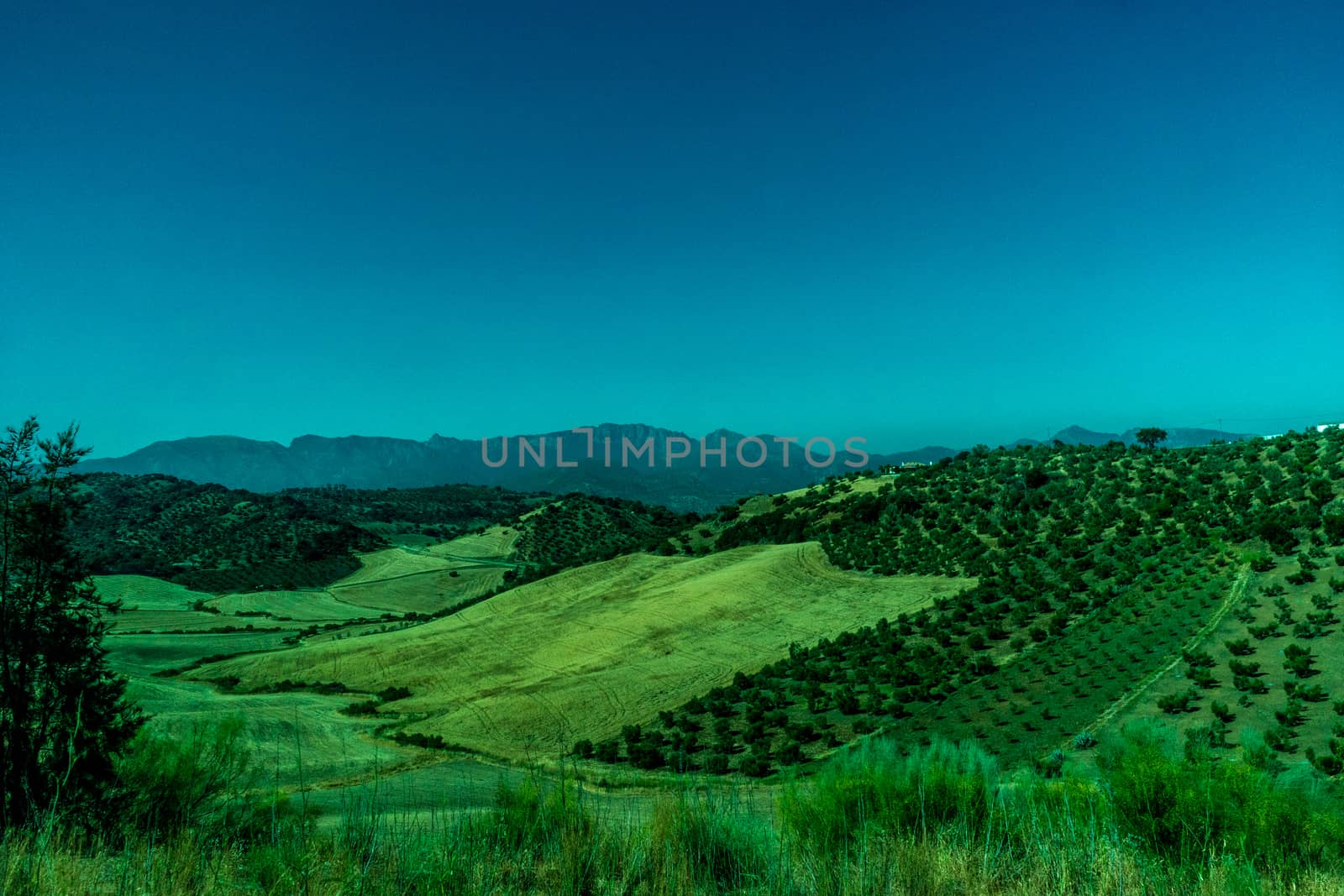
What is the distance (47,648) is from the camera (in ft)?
34.9

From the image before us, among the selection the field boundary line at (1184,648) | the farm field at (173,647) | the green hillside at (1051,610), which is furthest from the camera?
the farm field at (173,647)

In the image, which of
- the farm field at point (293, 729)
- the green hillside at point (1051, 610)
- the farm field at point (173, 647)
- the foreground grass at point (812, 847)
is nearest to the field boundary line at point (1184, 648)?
the green hillside at point (1051, 610)

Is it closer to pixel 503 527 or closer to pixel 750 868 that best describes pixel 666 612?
pixel 750 868

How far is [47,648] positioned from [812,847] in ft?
34.7

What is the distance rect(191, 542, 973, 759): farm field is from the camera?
30.0m

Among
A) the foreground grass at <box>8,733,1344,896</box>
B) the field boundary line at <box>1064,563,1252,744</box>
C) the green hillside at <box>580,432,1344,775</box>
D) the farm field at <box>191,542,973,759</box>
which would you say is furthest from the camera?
the farm field at <box>191,542,973,759</box>

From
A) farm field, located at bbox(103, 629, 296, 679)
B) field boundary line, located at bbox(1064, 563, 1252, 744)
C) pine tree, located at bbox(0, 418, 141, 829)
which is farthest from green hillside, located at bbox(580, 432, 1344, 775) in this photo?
farm field, located at bbox(103, 629, 296, 679)

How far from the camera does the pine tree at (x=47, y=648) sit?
1008 cm

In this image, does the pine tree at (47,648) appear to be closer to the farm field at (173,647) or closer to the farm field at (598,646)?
the farm field at (598,646)

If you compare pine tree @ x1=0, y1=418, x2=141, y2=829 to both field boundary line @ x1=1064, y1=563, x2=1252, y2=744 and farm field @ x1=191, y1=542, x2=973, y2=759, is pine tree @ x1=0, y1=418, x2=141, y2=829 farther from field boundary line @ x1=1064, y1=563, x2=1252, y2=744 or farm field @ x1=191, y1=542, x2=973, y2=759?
field boundary line @ x1=1064, y1=563, x2=1252, y2=744

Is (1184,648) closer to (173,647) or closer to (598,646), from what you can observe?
(598,646)

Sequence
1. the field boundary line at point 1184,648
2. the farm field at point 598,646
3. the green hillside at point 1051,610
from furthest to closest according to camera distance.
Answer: the farm field at point 598,646, the green hillside at point 1051,610, the field boundary line at point 1184,648

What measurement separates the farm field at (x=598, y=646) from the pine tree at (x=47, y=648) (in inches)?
614

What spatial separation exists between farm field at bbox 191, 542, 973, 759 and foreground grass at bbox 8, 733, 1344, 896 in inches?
716
